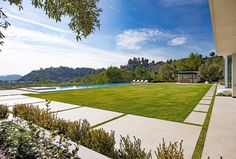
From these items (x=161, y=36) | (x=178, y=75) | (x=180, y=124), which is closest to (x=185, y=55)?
(x=178, y=75)

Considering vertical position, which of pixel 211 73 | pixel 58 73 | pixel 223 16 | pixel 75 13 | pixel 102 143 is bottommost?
pixel 102 143

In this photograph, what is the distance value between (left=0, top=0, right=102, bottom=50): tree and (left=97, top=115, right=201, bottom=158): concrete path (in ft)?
8.24

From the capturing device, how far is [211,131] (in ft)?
12.7

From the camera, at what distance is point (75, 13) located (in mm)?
2824

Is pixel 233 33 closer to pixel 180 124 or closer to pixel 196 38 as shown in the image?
pixel 180 124

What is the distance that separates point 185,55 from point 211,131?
45572mm

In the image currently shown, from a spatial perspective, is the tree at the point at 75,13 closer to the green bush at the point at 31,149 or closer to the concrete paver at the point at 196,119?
the green bush at the point at 31,149

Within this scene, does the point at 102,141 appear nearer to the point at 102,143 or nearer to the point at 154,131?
the point at 102,143

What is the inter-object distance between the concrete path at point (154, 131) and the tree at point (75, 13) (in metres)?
2.51

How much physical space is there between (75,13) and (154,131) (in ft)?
11.0

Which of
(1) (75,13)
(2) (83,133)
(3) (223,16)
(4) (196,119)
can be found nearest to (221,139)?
(4) (196,119)

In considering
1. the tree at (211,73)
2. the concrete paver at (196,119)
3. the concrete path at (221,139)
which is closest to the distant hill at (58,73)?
the tree at (211,73)

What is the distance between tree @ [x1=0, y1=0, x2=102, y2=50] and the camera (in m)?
2.67

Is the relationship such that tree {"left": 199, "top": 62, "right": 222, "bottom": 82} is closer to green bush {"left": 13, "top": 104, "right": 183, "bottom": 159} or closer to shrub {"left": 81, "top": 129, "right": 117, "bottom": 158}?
green bush {"left": 13, "top": 104, "right": 183, "bottom": 159}
